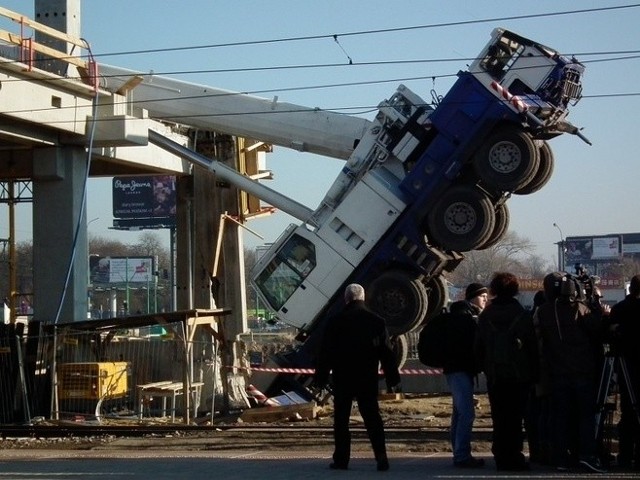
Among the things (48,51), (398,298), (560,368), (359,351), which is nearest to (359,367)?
(359,351)

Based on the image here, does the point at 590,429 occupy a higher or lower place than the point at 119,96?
lower

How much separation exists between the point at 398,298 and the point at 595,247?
3714 inches

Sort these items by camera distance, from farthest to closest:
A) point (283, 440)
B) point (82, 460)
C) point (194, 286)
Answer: point (194, 286), point (283, 440), point (82, 460)

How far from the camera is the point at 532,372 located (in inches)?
Result: 396

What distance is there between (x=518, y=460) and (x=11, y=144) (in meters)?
16.9

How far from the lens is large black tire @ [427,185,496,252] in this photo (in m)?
21.4

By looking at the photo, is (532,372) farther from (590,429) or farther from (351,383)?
(351,383)

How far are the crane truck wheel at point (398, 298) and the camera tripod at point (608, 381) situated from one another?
1154 cm

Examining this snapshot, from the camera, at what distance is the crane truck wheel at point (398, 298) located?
21.9 m

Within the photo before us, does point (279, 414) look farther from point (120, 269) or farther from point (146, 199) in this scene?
point (120, 269)

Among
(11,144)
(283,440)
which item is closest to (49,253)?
(11,144)

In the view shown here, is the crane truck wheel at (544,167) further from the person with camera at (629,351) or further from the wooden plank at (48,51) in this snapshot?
the person with camera at (629,351)

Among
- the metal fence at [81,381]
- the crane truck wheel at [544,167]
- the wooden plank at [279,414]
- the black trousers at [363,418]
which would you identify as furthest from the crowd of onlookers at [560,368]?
the crane truck wheel at [544,167]

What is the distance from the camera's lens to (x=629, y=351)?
10.1 m
